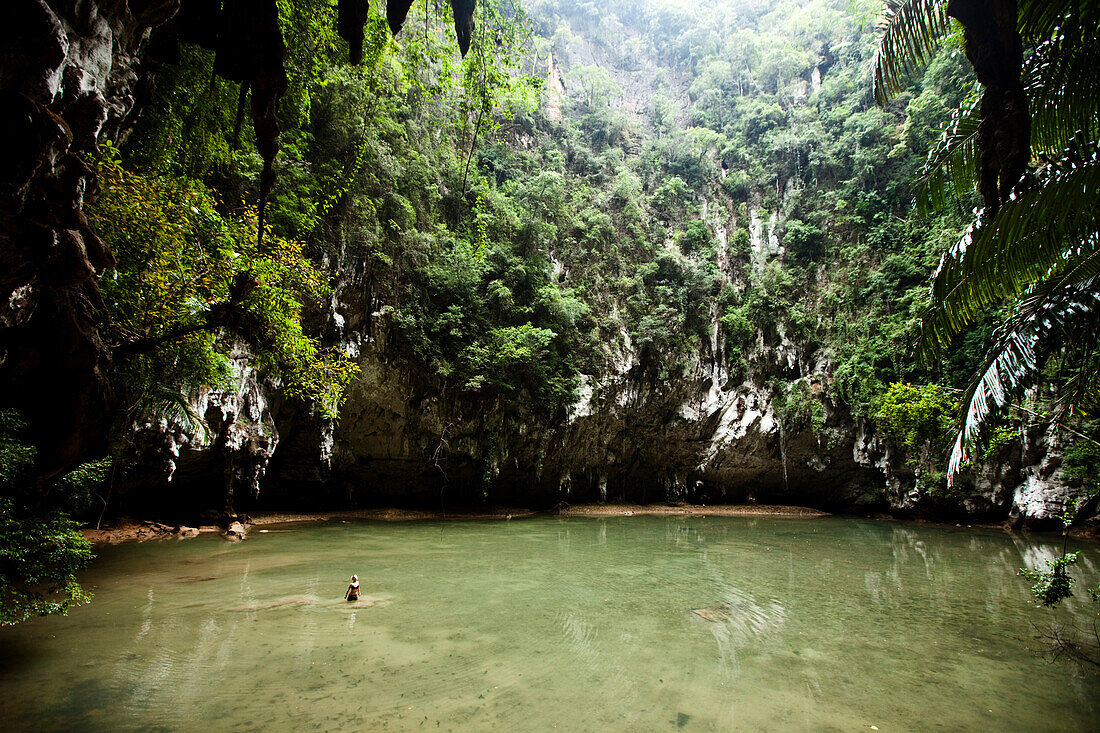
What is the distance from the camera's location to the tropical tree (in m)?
2.34

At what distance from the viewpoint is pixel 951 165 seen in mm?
3602

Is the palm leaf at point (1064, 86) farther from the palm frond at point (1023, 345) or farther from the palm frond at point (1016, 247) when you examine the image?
the palm frond at point (1023, 345)

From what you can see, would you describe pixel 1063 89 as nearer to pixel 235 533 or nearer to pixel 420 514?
pixel 235 533

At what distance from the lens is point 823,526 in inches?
560

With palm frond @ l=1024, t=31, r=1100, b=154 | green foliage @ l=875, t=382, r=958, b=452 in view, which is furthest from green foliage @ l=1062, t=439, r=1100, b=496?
palm frond @ l=1024, t=31, r=1100, b=154

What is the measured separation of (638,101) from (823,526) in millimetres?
24937

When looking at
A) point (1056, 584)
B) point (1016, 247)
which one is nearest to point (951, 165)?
point (1016, 247)

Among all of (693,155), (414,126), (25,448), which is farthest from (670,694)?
(693,155)

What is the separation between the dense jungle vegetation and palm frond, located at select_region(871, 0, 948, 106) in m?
0.62

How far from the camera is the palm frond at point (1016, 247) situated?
238cm

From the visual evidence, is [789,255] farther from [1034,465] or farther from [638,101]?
[638,101]

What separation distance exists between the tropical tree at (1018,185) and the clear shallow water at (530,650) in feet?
6.98

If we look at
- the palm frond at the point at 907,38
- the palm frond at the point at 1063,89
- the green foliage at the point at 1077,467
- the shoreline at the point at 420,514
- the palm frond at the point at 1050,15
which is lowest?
the shoreline at the point at 420,514

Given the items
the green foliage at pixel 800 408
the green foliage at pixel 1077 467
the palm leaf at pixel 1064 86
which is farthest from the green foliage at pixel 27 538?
the green foliage at pixel 800 408
